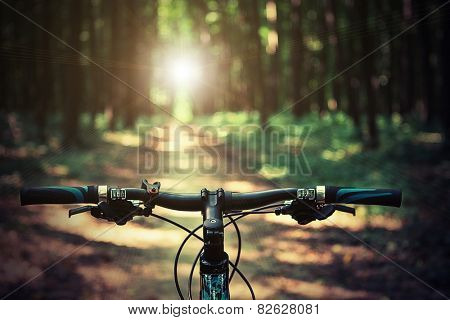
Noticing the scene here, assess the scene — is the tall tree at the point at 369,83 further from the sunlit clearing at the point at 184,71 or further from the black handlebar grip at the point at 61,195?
the sunlit clearing at the point at 184,71

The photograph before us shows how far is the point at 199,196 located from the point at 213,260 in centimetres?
32

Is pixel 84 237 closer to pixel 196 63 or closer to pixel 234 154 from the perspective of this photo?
pixel 234 154

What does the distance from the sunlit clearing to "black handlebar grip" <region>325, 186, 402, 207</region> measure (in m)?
49.8

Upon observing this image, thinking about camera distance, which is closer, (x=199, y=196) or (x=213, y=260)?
(x=213, y=260)

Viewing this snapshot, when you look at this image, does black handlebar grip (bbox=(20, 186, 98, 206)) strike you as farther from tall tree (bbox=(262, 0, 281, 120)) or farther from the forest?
tall tree (bbox=(262, 0, 281, 120))

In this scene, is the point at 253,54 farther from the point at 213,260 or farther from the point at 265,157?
the point at 213,260

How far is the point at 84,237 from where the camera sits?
7.75 meters

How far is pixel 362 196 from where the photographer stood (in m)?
2.16

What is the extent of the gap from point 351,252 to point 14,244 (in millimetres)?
4826

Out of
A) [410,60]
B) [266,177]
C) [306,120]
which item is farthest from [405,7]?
[266,177]

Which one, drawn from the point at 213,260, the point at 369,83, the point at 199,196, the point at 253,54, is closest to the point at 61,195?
the point at 199,196

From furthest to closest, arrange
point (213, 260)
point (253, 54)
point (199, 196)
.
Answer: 1. point (253, 54)
2. point (199, 196)
3. point (213, 260)

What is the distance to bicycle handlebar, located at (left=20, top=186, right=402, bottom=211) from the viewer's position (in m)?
2.11

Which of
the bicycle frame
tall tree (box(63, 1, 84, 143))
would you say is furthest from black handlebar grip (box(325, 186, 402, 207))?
tall tree (box(63, 1, 84, 143))
